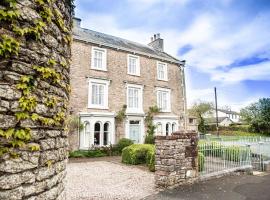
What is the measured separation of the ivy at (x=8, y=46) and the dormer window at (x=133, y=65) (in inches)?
736

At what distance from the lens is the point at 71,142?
55.5ft

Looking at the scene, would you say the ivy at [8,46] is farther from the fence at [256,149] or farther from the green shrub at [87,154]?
the green shrub at [87,154]

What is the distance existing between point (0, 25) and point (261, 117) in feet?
142

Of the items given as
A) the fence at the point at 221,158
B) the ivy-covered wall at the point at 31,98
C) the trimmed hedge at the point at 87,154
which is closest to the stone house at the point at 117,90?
the trimmed hedge at the point at 87,154

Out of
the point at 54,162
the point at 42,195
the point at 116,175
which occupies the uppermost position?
the point at 54,162

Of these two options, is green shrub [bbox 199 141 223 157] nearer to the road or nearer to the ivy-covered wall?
the road

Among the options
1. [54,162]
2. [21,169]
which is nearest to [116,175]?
[54,162]

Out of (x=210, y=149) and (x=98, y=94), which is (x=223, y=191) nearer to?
(x=210, y=149)

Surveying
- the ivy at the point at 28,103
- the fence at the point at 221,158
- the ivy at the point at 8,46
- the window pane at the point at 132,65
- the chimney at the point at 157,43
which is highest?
the chimney at the point at 157,43

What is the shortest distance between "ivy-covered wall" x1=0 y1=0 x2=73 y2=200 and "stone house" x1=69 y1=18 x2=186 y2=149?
1436 centimetres

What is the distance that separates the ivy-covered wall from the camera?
2.44 metres

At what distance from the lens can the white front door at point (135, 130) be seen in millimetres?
20328

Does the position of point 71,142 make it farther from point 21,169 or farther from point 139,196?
point 21,169

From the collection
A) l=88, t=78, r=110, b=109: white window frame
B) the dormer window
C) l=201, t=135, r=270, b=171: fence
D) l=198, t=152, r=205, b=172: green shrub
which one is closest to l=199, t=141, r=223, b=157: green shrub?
l=198, t=152, r=205, b=172: green shrub
